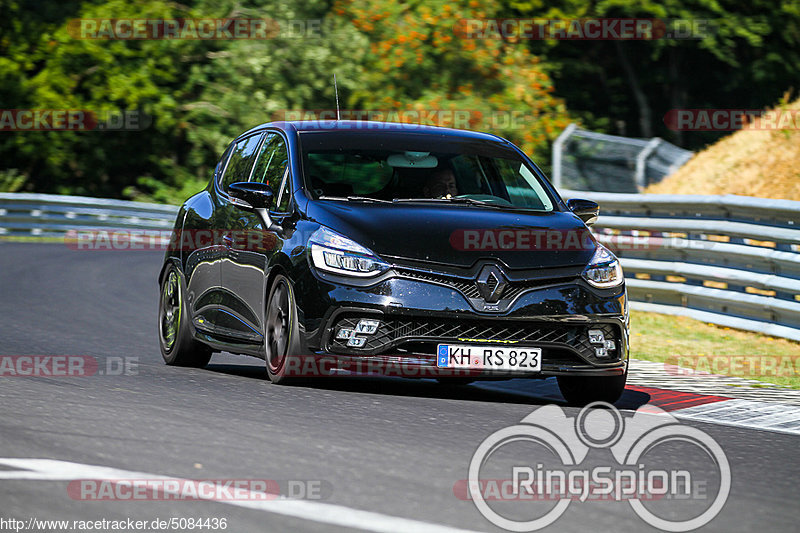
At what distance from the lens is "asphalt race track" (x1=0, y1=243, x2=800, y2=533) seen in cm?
527

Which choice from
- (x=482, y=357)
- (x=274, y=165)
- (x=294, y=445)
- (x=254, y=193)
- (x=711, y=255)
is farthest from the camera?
(x=711, y=255)

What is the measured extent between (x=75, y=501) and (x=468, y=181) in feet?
16.1

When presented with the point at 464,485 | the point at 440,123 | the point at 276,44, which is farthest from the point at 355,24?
the point at 464,485

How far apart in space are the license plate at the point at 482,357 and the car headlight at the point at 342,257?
60 cm

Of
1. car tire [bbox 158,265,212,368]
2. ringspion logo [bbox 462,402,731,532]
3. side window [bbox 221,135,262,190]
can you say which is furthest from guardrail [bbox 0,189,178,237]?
ringspion logo [bbox 462,402,731,532]

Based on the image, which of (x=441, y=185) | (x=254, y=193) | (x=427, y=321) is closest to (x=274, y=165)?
(x=254, y=193)

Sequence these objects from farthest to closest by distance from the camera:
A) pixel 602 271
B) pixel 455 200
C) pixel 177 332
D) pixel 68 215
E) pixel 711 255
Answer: pixel 68 215
pixel 711 255
pixel 177 332
pixel 455 200
pixel 602 271

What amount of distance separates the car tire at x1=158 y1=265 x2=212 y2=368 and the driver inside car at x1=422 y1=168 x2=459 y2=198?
214 cm

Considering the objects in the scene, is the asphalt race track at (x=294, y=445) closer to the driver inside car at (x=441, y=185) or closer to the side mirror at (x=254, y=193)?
the side mirror at (x=254, y=193)

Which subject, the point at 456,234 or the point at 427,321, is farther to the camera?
the point at 456,234

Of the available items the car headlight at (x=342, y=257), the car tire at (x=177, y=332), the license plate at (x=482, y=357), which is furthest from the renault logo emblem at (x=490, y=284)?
the car tire at (x=177, y=332)

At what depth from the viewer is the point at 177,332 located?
34.2 ft

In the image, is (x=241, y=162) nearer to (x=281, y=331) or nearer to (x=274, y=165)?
(x=274, y=165)

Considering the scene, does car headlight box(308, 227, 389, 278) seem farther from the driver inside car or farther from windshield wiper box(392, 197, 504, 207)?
the driver inside car
